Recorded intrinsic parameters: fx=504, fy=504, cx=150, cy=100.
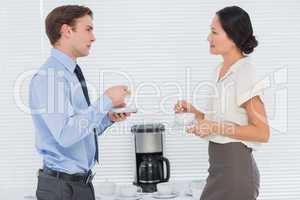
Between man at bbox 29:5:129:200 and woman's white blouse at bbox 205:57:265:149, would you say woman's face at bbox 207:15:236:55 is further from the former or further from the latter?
man at bbox 29:5:129:200

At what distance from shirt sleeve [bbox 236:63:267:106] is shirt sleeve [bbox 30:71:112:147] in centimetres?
45

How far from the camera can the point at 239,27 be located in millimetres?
1816

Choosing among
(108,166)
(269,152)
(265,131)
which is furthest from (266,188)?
(265,131)

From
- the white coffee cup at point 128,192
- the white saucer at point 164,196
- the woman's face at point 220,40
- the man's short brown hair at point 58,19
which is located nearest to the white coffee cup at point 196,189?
the white saucer at point 164,196

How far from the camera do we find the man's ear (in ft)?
5.84

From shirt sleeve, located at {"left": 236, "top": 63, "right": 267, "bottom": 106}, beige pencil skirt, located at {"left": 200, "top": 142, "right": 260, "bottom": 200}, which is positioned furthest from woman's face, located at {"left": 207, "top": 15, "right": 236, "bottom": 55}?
beige pencil skirt, located at {"left": 200, "top": 142, "right": 260, "bottom": 200}

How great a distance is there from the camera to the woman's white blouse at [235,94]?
174cm

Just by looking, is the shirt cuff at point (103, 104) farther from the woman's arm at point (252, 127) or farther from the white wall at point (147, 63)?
the white wall at point (147, 63)

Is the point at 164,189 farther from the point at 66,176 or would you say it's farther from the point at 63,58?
the point at 63,58

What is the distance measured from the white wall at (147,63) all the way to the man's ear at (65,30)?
851 millimetres

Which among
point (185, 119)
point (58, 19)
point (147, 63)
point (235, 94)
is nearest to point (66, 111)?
point (58, 19)

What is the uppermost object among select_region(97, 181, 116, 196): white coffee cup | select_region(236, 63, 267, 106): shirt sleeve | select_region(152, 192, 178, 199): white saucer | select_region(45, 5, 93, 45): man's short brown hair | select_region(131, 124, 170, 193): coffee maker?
select_region(45, 5, 93, 45): man's short brown hair

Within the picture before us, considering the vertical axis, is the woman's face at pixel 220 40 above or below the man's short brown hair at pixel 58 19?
below

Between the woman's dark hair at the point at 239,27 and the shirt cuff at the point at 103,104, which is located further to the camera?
the woman's dark hair at the point at 239,27
